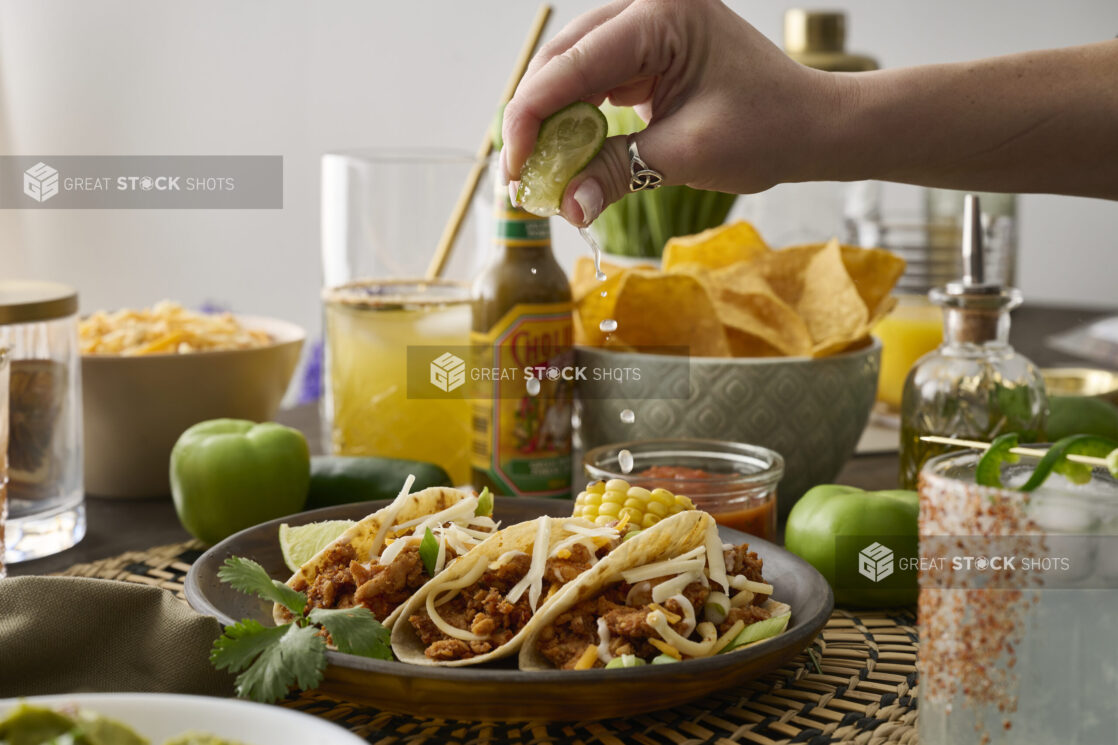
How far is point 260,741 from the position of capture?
27.0 inches

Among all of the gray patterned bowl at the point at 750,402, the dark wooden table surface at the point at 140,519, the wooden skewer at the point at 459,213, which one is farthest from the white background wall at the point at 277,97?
the gray patterned bowl at the point at 750,402

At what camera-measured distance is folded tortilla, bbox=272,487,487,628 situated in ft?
3.45

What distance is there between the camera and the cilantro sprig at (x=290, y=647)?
853mm

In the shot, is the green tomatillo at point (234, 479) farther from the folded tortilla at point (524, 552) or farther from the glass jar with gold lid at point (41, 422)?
the folded tortilla at point (524, 552)

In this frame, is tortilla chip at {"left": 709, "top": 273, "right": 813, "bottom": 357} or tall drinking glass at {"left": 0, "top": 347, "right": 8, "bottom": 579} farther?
tortilla chip at {"left": 709, "top": 273, "right": 813, "bottom": 357}

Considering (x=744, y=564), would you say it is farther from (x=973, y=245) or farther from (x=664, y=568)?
(x=973, y=245)

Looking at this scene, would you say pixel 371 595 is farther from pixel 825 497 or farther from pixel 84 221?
pixel 84 221

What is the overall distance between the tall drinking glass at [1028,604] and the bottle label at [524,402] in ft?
2.69

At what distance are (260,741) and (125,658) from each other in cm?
30

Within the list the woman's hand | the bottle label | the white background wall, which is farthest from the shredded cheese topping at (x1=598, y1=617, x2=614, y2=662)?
the white background wall

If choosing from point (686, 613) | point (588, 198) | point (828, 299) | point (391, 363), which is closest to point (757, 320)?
point (828, 299)

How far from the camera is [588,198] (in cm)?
104

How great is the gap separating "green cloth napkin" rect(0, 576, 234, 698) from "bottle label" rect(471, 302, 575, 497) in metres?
0.61

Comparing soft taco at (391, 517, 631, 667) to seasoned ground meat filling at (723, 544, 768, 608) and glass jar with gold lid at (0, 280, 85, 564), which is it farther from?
glass jar with gold lid at (0, 280, 85, 564)
